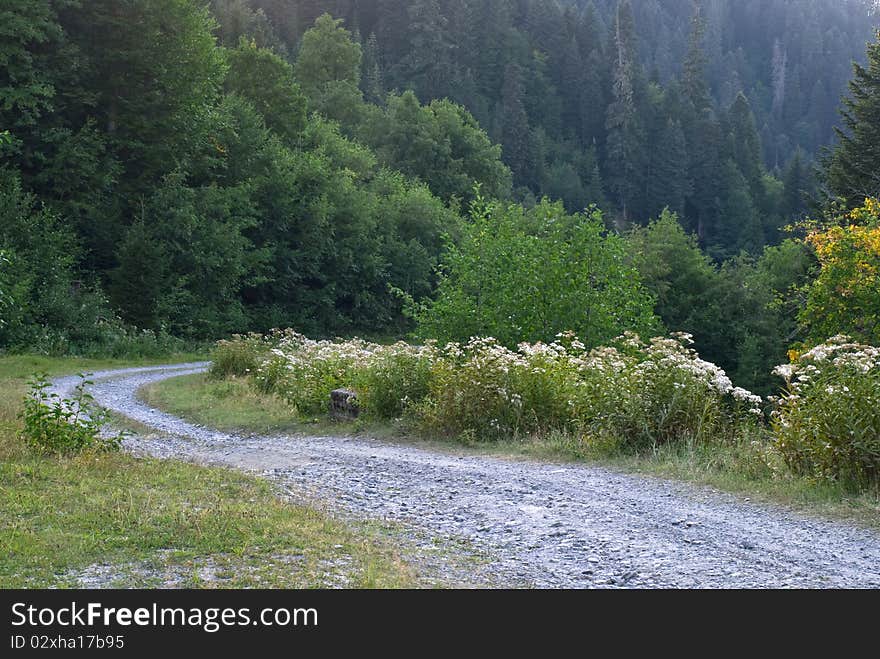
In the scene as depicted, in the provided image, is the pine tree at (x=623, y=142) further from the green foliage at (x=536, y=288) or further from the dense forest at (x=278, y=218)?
the green foliage at (x=536, y=288)

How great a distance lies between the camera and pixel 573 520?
781 centimetres

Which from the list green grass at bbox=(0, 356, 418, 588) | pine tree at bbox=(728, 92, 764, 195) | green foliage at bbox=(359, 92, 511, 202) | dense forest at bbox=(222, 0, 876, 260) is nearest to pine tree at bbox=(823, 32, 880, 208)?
green foliage at bbox=(359, 92, 511, 202)

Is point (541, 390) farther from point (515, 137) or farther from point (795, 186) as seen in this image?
point (795, 186)

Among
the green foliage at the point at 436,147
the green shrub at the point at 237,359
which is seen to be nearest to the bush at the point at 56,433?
the green shrub at the point at 237,359

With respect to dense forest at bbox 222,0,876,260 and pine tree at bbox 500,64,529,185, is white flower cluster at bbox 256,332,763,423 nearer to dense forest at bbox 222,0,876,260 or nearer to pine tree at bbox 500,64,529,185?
dense forest at bbox 222,0,876,260

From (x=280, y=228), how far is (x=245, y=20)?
132 feet

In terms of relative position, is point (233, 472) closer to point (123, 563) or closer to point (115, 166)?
point (123, 563)

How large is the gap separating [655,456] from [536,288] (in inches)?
464

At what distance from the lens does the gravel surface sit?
6.08m

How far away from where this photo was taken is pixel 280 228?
45000 mm

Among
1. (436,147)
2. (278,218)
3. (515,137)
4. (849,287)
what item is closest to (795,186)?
(515,137)

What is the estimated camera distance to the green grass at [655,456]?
8.27 meters

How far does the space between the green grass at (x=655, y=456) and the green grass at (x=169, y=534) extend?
3.88 m

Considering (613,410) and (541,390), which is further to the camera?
(541,390)
